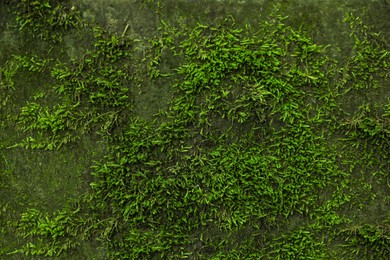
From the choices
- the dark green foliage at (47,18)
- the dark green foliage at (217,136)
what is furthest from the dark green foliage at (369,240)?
the dark green foliage at (47,18)

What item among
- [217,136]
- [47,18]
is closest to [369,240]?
[217,136]

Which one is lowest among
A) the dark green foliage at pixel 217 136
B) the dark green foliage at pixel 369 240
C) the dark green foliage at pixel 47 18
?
the dark green foliage at pixel 369 240

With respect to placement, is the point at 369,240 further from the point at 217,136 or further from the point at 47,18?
the point at 47,18

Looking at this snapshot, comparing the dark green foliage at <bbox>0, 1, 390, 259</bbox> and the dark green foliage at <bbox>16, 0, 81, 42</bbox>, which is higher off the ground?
the dark green foliage at <bbox>16, 0, 81, 42</bbox>

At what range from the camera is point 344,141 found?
162 cm

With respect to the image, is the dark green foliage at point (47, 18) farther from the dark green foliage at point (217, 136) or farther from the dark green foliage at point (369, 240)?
the dark green foliage at point (369, 240)

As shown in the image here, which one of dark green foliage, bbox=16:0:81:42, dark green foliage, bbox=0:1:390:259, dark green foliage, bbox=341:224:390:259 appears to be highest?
dark green foliage, bbox=16:0:81:42

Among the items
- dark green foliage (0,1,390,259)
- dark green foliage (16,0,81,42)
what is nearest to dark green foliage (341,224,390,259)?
dark green foliage (0,1,390,259)

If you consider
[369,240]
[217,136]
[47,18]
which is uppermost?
[47,18]

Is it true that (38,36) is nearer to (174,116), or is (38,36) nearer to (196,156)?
(174,116)

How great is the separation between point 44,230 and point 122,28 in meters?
0.83

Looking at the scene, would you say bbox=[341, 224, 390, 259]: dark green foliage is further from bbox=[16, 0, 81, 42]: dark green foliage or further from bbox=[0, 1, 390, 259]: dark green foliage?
bbox=[16, 0, 81, 42]: dark green foliage

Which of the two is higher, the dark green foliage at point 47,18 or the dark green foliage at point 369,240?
the dark green foliage at point 47,18

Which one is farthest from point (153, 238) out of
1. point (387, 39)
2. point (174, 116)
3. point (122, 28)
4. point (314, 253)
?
point (387, 39)
